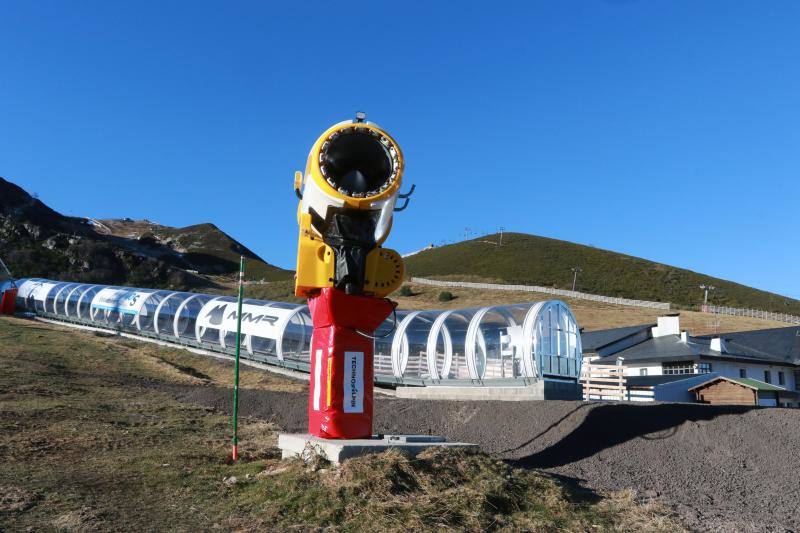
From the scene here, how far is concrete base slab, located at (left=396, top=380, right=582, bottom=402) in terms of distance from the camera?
17.7m

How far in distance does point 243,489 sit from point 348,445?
55.2 inches

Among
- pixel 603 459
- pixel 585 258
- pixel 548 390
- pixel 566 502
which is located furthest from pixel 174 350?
pixel 585 258

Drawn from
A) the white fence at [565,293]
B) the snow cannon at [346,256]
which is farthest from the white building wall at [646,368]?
the white fence at [565,293]

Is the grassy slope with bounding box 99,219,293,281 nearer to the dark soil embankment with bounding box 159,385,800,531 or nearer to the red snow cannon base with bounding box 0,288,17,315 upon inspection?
the red snow cannon base with bounding box 0,288,17,315

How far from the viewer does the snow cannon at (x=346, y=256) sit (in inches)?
344

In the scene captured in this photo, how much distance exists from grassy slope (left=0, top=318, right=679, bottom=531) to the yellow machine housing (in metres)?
2.62

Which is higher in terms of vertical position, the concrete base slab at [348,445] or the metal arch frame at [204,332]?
the metal arch frame at [204,332]

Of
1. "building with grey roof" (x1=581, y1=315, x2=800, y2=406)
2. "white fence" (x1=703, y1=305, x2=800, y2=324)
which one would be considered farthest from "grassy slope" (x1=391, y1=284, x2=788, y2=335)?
"building with grey roof" (x1=581, y1=315, x2=800, y2=406)

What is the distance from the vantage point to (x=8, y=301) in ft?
141

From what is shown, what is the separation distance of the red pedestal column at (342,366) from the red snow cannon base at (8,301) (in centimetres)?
4207

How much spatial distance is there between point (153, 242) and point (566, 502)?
126235 millimetres

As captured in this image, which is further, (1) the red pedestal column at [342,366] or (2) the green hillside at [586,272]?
(2) the green hillside at [586,272]

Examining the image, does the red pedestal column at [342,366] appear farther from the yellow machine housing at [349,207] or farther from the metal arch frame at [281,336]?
→ the metal arch frame at [281,336]

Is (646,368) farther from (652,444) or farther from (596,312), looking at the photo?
(596,312)
